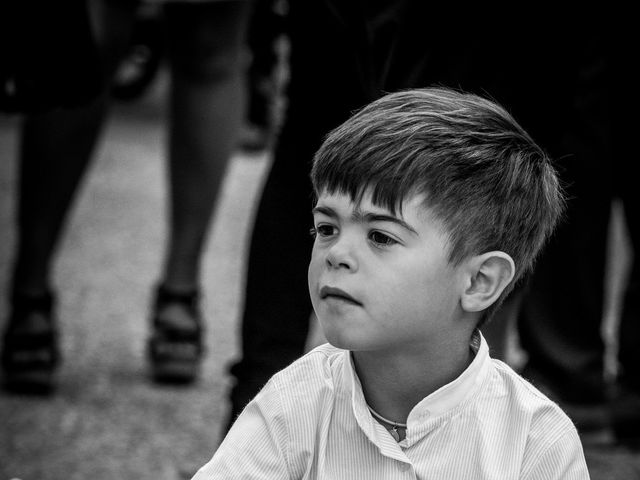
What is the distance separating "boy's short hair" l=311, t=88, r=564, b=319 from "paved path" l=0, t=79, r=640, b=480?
45.6 inches

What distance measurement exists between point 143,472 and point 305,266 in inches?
25.9

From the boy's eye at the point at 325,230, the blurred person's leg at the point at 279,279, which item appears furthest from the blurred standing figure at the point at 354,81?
the boy's eye at the point at 325,230

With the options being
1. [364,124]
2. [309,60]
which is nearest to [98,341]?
[309,60]

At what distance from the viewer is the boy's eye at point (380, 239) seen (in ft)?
5.15

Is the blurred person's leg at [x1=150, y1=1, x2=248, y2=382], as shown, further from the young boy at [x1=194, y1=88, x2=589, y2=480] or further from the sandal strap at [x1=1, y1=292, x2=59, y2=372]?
the young boy at [x1=194, y1=88, x2=589, y2=480]

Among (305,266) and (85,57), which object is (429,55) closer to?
(305,266)

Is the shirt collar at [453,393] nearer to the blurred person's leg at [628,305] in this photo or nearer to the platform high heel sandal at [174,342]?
the blurred person's leg at [628,305]

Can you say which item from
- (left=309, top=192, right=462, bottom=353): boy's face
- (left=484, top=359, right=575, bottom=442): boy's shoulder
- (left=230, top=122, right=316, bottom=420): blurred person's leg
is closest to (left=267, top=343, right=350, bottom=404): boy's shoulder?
(left=309, top=192, right=462, bottom=353): boy's face

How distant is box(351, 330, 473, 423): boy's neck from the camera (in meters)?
1.67

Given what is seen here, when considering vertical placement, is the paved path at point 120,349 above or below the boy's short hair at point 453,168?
below

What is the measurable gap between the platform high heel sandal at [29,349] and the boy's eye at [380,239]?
61.1 inches

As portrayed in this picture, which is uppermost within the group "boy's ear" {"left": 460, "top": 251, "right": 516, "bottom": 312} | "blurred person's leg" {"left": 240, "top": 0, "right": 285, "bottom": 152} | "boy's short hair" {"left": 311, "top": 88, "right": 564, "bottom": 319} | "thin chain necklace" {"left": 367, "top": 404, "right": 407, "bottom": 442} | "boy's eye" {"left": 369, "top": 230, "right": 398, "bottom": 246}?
"boy's short hair" {"left": 311, "top": 88, "right": 564, "bottom": 319}

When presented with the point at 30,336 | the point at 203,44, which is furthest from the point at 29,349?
the point at 203,44

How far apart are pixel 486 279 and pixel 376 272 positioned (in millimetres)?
199
